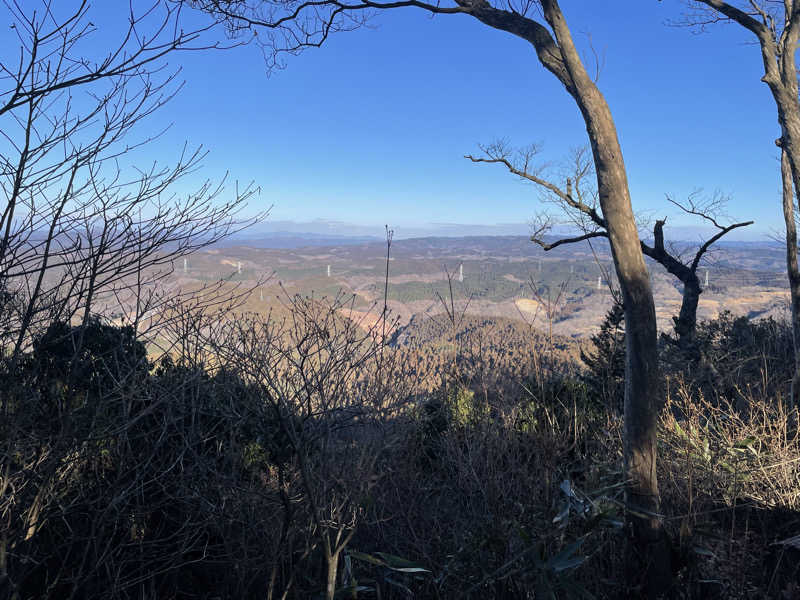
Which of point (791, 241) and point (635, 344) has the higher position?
point (791, 241)

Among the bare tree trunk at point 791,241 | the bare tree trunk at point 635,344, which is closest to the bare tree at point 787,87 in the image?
the bare tree trunk at point 791,241

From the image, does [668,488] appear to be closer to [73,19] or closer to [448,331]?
[448,331]

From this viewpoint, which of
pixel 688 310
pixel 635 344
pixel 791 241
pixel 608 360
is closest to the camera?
pixel 635 344

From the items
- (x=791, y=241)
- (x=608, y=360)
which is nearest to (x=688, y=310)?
(x=608, y=360)

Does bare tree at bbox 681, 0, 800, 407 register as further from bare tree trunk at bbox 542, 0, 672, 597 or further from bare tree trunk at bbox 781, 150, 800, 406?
bare tree trunk at bbox 542, 0, 672, 597

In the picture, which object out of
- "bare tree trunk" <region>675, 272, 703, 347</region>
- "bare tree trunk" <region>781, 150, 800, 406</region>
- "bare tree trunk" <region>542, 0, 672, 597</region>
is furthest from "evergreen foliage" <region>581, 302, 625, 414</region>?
"bare tree trunk" <region>542, 0, 672, 597</region>

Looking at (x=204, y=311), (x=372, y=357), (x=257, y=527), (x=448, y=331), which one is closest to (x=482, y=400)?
(x=448, y=331)

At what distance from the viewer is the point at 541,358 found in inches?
226

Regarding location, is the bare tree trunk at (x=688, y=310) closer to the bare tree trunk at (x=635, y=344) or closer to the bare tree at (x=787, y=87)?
the bare tree at (x=787, y=87)

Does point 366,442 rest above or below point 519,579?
above

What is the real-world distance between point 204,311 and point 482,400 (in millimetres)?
2955

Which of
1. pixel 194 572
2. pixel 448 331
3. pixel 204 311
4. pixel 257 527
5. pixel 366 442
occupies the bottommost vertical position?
pixel 194 572

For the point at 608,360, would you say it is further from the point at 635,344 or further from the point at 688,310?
the point at 635,344

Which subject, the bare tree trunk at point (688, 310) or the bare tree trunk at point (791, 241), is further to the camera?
the bare tree trunk at point (688, 310)
